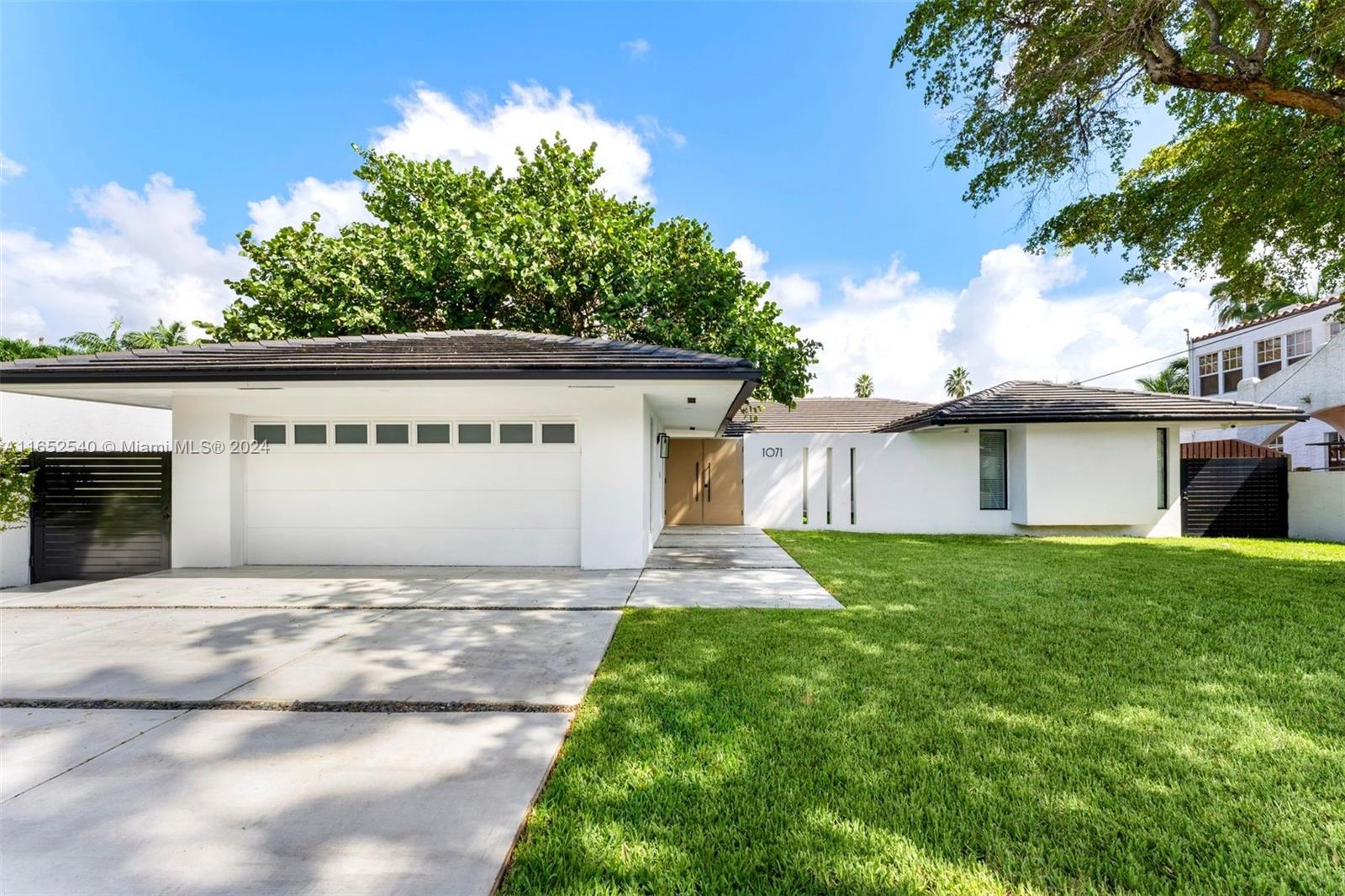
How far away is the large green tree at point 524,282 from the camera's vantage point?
12.8 meters

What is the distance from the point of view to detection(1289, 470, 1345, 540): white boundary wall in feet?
34.3

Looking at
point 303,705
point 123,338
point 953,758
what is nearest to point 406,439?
point 303,705

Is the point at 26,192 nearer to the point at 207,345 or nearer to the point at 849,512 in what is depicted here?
the point at 207,345

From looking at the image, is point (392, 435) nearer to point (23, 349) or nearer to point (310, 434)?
point (310, 434)

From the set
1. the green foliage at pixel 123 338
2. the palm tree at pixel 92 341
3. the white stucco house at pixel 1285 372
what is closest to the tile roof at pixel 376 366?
the white stucco house at pixel 1285 372

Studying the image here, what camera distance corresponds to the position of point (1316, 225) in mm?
8070

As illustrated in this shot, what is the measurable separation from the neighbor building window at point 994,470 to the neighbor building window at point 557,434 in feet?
32.1

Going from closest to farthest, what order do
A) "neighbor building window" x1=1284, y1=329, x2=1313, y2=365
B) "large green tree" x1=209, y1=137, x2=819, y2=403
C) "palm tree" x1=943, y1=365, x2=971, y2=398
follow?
"large green tree" x1=209, y1=137, x2=819, y2=403 → "neighbor building window" x1=1284, y1=329, x2=1313, y2=365 → "palm tree" x1=943, y1=365, x2=971, y2=398

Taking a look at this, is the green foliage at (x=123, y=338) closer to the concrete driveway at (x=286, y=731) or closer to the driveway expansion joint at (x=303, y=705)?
the concrete driveway at (x=286, y=731)

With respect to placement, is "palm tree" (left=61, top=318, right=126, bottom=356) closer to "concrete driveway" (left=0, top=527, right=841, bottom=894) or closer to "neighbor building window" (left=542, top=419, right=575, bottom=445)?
"neighbor building window" (left=542, top=419, right=575, bottom=445)

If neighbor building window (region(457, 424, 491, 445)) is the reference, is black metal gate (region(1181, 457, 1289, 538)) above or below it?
below

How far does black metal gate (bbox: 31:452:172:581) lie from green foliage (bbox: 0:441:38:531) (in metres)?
0.47

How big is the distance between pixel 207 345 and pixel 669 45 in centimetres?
954

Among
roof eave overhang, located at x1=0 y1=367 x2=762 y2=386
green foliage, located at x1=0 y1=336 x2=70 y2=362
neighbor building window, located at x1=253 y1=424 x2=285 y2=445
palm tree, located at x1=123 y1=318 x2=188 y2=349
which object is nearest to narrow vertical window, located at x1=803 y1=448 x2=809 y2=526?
roof eave overhang, located at x1=0 y1=367 x2=762 y2=386
